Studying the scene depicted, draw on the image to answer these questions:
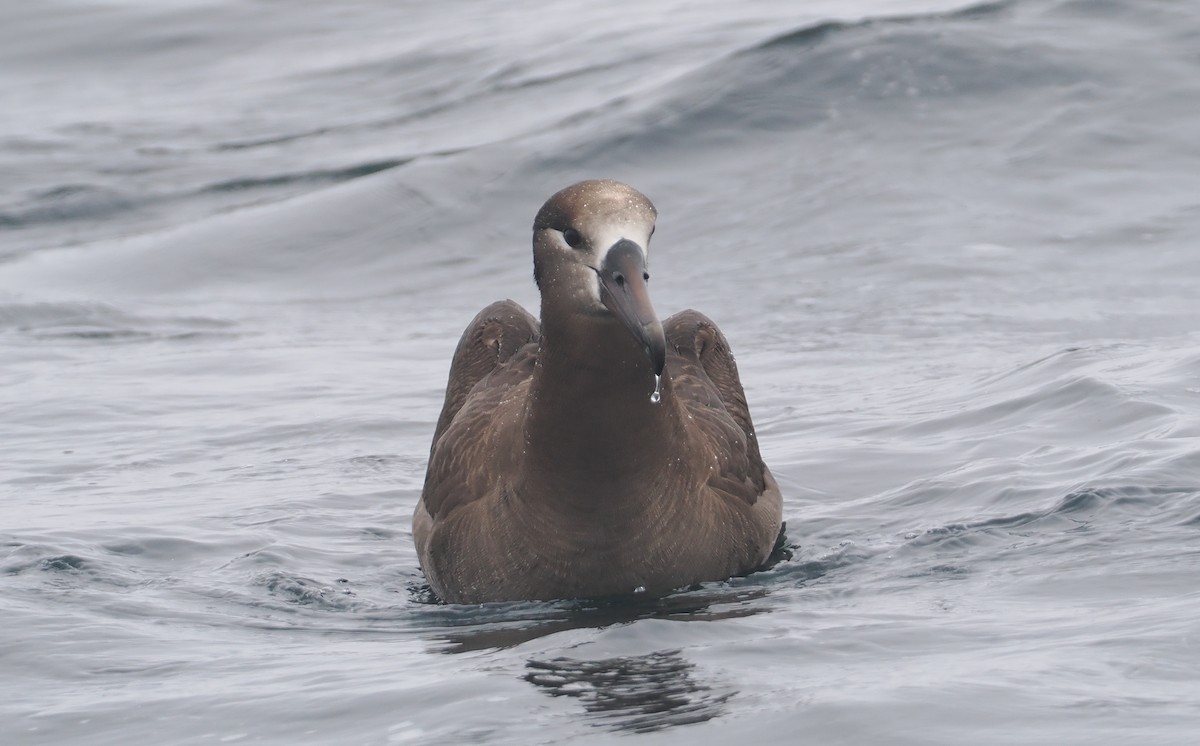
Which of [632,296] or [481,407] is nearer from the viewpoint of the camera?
[632,296]

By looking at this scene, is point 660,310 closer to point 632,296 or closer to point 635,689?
point 632,296

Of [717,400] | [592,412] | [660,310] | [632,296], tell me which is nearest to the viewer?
[632,296]

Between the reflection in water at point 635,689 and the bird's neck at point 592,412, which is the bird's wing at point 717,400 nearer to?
the bird's neck at point 592,412

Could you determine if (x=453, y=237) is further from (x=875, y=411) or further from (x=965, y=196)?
(x=875, y=411)

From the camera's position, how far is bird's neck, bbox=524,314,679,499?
763 centimetres

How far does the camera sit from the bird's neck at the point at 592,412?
763 centimetres

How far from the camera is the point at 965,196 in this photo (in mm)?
17594

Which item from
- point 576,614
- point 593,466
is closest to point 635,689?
point 576,614

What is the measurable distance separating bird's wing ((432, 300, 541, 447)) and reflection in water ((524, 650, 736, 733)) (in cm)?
298

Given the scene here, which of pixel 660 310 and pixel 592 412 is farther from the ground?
pixel 592 412

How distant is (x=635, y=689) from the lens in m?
6.61

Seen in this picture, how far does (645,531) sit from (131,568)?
8.31ft

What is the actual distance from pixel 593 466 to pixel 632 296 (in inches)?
39.5

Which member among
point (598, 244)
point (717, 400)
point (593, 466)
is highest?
point (598, 244)
